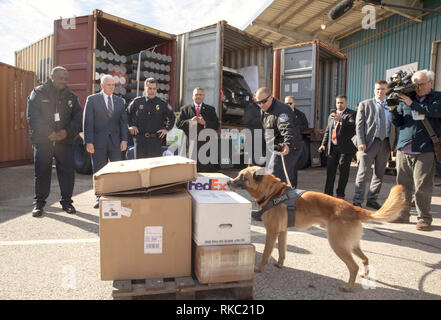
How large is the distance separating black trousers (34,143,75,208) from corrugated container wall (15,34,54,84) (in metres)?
5.57

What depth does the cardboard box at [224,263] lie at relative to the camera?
215 cm

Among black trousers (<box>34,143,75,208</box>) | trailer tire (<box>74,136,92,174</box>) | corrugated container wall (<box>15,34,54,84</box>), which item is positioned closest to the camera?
black trousers (<box>34,143,75,208</box>)

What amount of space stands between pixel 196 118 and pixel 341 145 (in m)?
2.55

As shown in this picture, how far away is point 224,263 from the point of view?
7.15 feet

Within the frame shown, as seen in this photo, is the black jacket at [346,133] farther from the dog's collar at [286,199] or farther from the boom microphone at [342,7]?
the dog's collar at [286,199]

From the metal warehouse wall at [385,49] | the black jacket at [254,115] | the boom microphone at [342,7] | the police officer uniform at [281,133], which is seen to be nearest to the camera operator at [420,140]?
the police officer uniform at [281,133]

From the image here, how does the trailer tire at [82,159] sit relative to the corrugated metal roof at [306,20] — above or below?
below

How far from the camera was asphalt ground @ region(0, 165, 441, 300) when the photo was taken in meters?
2.38

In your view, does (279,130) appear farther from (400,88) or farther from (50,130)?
(50,130)

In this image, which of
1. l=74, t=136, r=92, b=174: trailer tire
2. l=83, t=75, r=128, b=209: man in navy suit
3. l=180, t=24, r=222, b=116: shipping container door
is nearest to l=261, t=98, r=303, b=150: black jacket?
l=83, t=75, r=128, b=209: man in navy suit

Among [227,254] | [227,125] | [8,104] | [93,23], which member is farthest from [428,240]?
[8,104]

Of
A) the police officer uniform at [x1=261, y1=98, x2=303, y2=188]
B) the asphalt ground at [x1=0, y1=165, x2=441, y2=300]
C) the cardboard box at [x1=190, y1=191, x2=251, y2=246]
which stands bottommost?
the asphalt ground at [x1=0, y1=165, x2=441, y2=300]

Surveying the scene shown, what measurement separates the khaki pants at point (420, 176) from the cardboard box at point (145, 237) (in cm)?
334

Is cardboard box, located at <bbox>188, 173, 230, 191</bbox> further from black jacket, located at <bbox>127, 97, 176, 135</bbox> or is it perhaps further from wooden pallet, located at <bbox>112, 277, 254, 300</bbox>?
black jacket, located at <bbox>127, 97, 176, 135</bbox>
